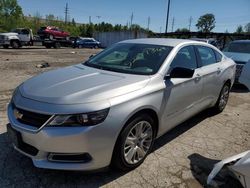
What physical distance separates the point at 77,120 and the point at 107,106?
13.4 inches

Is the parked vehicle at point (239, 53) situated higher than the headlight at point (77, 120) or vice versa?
the parked vehicle at point (239, 53)

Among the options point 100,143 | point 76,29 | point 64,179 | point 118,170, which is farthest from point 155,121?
point 76,29

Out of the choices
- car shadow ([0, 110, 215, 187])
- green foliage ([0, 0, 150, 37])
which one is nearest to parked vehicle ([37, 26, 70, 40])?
green foliage ([0, 0, 150, 37])

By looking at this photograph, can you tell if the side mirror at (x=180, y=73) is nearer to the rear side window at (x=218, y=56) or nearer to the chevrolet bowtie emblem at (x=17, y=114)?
the chevrolet bowtie emblem at (x=17, y=114)

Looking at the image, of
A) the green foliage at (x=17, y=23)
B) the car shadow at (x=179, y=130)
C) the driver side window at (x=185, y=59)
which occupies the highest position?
the green foliage at (x=17, y=23)

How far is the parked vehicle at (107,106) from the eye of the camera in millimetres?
2682

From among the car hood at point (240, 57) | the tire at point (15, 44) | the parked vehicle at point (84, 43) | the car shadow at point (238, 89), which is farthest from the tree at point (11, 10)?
the car shadow at point (238, 89)

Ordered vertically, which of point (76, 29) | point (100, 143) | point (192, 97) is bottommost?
point (100, 143)

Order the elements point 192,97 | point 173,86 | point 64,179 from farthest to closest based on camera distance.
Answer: point 192,97 < point 173,86 < point 64,179

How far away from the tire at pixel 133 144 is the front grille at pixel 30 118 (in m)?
0.84

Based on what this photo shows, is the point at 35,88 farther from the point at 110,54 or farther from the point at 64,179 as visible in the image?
the point at 110,54

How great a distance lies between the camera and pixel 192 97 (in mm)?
4250

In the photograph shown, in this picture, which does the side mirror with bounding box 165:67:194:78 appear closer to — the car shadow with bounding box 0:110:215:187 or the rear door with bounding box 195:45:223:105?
the rear door with bounding box 195:45:223:105

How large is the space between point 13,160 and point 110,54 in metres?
2.20
